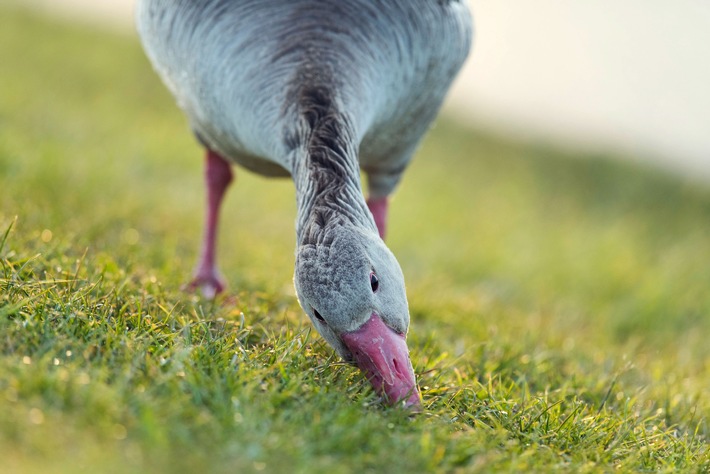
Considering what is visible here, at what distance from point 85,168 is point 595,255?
5.87m

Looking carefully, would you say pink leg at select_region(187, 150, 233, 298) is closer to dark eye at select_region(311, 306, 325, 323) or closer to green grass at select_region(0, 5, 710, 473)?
green grass at select_region(0, 5, 710, 473)

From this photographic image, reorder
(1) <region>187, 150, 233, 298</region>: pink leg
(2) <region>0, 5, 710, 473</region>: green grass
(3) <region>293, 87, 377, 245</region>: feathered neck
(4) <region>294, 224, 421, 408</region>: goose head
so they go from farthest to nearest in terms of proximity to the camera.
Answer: (1) <region>187, 150, 233, 298</region>: pink leg → (3) <region>293, 87, 377, 245</region>: feathered neck → (4) <region>294, 224, 421, 408</region>: goose head → (2) <region>0, 5, 710, 473</region>: green grass

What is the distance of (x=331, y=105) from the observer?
4582 millimetres

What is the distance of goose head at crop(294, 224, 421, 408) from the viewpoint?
3.74m

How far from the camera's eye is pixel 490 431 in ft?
12.9

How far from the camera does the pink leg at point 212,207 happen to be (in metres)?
6.41

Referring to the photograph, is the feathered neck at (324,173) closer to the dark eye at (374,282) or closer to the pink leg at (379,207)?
the dark eye at (374,282)

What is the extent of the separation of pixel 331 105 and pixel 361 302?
1325 mm

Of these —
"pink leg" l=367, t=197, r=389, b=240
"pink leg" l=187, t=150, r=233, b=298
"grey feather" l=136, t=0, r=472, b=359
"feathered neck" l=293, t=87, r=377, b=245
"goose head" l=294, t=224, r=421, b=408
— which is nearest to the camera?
"goose head" l=294, t=224, r=421, b=408

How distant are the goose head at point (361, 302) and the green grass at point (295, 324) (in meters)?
0.14

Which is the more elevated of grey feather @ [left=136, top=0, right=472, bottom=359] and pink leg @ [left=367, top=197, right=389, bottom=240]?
grey feather @ [left=136, top=0, right=472, bottom=359]

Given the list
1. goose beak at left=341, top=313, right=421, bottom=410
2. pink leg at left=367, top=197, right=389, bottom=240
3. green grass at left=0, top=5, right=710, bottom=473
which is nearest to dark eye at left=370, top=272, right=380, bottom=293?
goose beak at left=341, top=313, right=421, bottom=410

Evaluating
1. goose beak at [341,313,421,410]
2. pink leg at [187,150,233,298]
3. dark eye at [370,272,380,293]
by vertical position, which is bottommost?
pink leg at [187,150,233,298]

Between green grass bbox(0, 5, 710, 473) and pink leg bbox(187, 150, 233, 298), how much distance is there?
0.23m
